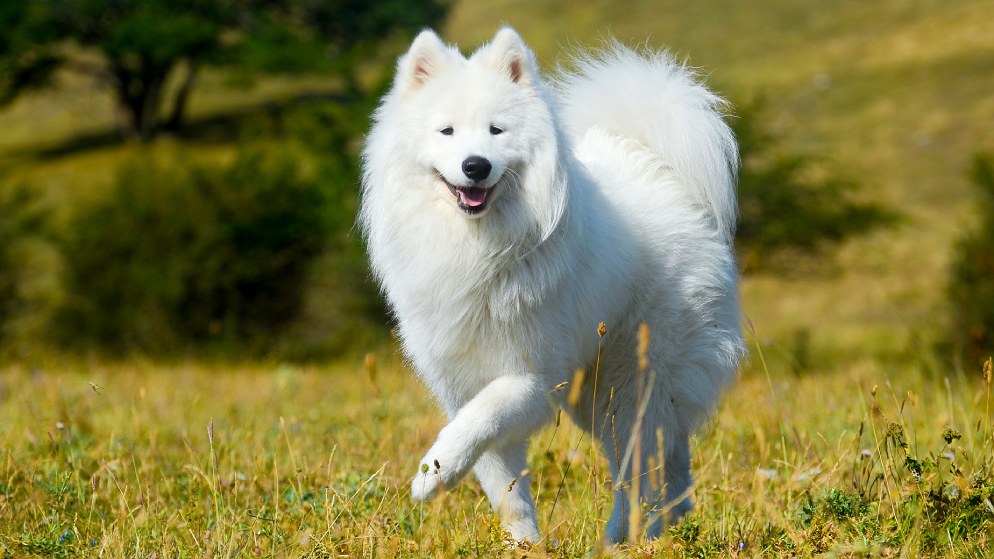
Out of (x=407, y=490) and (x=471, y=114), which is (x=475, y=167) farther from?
(x=407, y=490)

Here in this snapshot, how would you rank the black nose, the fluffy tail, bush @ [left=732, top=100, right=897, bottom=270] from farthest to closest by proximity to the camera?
bush @ [left=732, top=100, right=897, bottom=270]
the fluffy tail
the black nose

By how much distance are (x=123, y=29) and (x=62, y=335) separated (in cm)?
2217

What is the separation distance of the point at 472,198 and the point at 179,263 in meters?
10.4

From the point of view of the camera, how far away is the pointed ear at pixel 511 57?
3.61 metres

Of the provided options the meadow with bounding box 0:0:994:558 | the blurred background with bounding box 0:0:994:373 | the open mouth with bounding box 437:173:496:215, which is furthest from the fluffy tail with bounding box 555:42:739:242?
the open mouth with bounding box 437:173:496:215

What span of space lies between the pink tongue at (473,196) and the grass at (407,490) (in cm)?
73

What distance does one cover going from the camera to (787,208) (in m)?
15.6

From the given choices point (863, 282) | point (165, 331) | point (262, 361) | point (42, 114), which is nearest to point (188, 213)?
point (165, 331)

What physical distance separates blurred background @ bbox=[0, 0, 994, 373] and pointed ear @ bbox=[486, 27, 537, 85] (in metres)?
1.21

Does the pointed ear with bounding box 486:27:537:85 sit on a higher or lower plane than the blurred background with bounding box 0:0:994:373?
higher

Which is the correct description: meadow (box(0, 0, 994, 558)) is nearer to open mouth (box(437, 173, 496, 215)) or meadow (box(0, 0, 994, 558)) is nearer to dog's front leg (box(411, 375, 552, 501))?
dog's front leg (box(411, 375, 552, 501))

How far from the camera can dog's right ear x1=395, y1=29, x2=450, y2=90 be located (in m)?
3.64

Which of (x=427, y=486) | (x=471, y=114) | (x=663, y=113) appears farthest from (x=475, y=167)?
(x=663, y=113)

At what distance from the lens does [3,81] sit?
3225 centimetres
